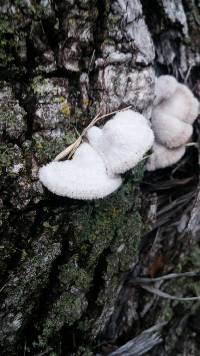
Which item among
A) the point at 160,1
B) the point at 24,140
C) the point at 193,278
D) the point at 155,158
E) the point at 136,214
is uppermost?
the point at 160,1

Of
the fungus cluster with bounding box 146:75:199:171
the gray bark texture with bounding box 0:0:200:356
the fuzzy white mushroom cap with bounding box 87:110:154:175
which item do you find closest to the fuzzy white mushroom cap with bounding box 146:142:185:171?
the fungus cluster with bounding box 146:75:199:171

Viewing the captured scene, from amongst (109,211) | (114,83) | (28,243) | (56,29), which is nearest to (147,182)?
(109,211)

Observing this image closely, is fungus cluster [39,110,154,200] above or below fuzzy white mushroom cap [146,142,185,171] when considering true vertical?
above

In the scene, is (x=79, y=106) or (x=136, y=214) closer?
(x=79, y=106)

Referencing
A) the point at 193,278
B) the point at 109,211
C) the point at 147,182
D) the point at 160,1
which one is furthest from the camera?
the point at 193,278

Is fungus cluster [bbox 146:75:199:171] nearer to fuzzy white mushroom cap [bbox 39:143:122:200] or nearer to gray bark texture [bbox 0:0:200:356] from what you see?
gray bark texture [bbox 0:0:200:356]

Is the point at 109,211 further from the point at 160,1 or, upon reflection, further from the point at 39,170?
the point at 160,1

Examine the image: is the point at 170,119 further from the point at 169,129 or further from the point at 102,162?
the point at 102,162
